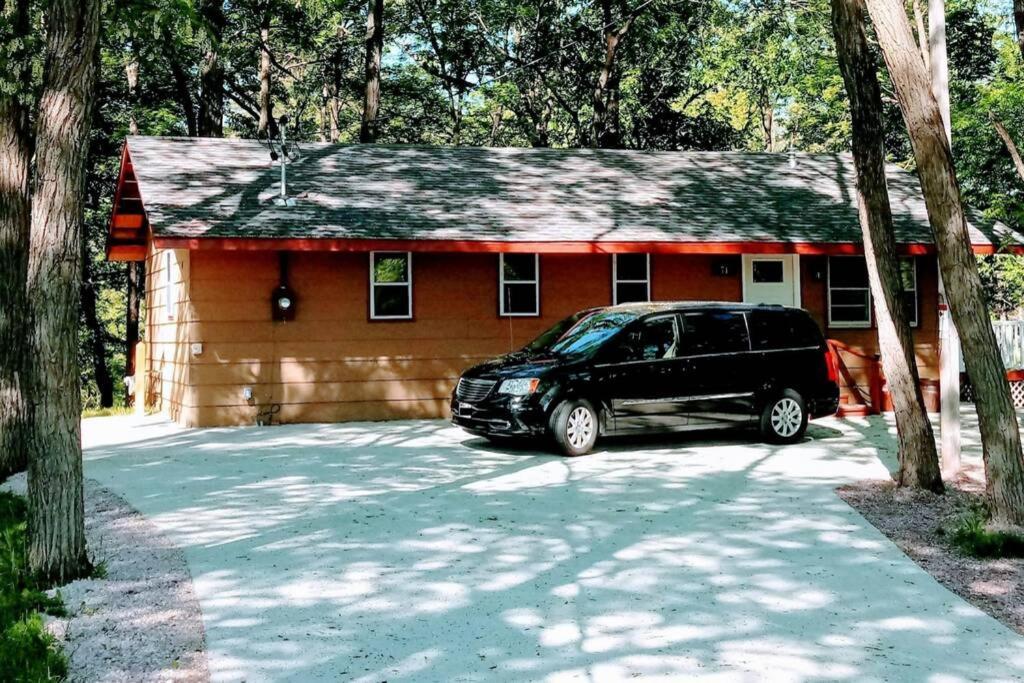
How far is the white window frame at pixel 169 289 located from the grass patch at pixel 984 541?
1362cm

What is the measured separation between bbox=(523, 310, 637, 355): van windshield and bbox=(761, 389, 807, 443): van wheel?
7.50 feet

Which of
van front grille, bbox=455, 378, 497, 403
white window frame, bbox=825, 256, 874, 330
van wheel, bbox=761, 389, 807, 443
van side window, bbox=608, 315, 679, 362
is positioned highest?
white window frame, bbox=825, 256, 874, 330

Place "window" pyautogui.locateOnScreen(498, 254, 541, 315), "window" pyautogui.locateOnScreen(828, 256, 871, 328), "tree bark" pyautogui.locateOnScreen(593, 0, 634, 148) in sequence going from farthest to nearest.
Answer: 1. "tree bark" pyautogui.locateOnScreen(593, 0, 634, 148)
2. "window" pyautogui.locateOnScreen(828, 256, 871, 328)
3. "window" pyautogui.locateOnScreen(498, 254, 541, 315)

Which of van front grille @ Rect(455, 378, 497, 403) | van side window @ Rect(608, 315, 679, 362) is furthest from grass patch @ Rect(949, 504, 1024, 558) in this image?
van front grille @ Rect(455, 378, 497, 403)

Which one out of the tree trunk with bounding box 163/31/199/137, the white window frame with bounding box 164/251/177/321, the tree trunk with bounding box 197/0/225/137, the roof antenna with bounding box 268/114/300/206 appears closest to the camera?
the roof antenna with bounding box 268/114/300/206

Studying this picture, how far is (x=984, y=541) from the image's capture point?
6.80 m

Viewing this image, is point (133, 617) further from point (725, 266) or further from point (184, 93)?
point (184, 93)

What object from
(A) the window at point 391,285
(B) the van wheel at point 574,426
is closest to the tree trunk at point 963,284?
(B) the van wheel at point 574,426

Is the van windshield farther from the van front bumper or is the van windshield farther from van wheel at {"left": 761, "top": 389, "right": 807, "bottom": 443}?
van wheel at {"left": 761, "top": 389, "right": 807, "bottom": 443}

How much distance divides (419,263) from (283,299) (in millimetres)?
2479

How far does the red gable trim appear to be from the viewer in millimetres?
14336

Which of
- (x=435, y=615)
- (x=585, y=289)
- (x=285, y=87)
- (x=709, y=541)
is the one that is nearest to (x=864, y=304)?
(x=585, y=289)

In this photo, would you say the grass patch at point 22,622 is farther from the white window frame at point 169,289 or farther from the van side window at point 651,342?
the white window frame at point 169,289

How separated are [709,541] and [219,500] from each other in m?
4.59
